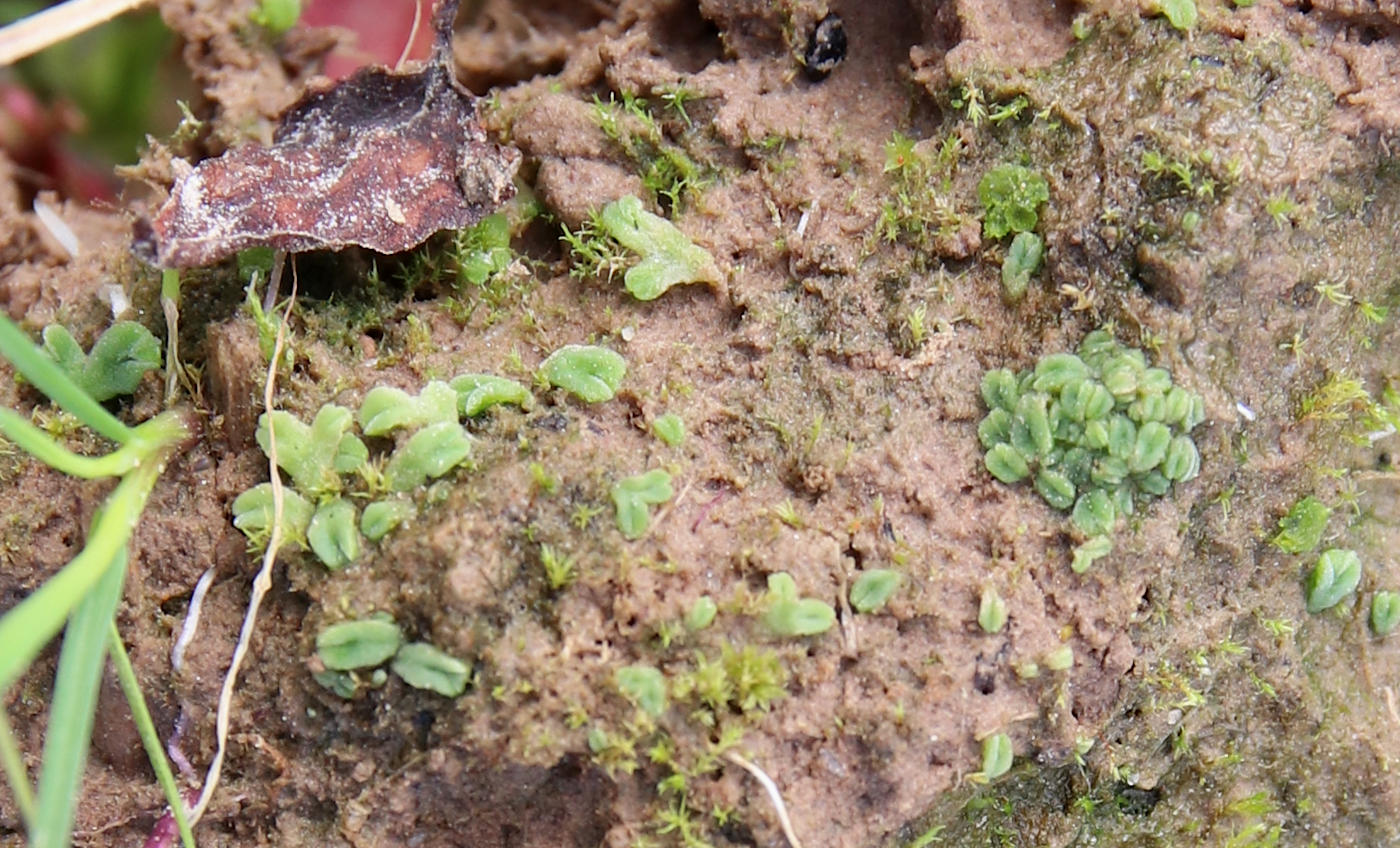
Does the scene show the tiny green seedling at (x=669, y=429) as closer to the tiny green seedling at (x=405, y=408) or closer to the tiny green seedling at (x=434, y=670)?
the tiny green seedling at (x=405, y=408)

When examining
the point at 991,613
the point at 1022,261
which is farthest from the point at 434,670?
the point at 1022,261

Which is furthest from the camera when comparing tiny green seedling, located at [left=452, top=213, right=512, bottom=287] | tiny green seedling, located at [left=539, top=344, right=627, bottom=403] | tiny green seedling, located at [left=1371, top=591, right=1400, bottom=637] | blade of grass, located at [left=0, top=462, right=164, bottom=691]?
tiny green seedling, located at [left=1371, top=591, right=1400, bottom=637]

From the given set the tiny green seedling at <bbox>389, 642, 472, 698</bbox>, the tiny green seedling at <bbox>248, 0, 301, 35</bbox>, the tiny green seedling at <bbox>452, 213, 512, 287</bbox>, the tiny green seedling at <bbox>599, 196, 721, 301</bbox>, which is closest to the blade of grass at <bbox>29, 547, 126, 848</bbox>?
the tiny green seedling at <bbox>389, 642, 472, 698</bbox>

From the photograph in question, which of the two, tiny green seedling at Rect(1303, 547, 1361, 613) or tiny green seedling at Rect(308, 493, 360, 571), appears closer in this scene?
tiny green seedling at Rect(308, 493, 360, 571)

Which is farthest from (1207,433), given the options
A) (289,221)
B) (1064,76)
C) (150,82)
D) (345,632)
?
(150,82)

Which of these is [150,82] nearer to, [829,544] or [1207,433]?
[829,544]

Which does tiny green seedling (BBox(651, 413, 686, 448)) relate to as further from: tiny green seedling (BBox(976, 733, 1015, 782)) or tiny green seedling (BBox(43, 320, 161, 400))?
tiny green seedling (BBox(43, 320, 161, 400))
